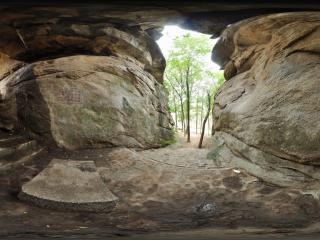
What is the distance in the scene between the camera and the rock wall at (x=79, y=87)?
428 inches

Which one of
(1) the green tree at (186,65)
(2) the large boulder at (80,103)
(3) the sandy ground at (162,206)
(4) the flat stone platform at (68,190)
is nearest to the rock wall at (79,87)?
(2) the large boulder at (80,103)

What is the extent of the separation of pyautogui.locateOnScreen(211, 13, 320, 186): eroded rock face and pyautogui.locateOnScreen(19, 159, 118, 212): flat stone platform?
13.3ft

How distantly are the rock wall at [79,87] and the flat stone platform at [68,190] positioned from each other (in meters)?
2.41

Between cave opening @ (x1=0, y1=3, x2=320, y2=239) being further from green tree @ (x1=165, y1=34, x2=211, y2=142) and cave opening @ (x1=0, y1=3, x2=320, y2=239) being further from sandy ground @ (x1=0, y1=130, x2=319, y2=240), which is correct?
green tree @ (x1=165, y1=34, x2=211, y2=142)

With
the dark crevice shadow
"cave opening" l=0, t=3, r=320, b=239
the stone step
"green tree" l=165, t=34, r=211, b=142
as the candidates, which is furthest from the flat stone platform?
"green tree" l=165, t=34, r=211, b=142

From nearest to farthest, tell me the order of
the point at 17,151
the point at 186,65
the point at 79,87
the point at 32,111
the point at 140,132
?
the point at 17,151
the point at 32,111
the point at 79,87
the point at 140,132
the point at 186,65

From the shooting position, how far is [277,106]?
28.7ft

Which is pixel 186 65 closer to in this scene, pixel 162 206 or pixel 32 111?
pixel 32 111

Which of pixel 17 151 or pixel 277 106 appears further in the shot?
pixel 17 151

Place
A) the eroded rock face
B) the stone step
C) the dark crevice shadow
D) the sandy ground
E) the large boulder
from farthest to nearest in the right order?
the large boulder < the dark crevice shadow < the stone step < the eroded rock face < the sandy ground

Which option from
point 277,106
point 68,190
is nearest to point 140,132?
point 68,190

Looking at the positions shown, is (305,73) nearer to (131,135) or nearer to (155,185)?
(155,185)

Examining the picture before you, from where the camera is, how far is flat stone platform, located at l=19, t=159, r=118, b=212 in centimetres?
709

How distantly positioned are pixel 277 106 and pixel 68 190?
5.70 m
